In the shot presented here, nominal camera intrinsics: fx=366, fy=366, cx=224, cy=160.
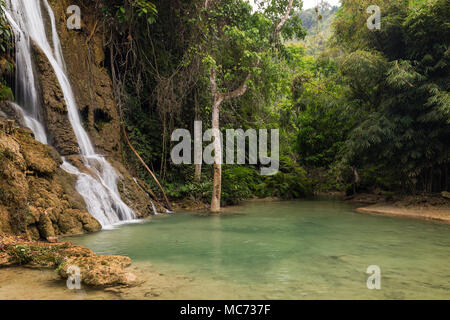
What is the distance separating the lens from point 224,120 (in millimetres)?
15586

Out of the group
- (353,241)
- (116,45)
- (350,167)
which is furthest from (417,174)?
(116,45)

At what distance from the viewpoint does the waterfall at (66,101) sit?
9.28 meters

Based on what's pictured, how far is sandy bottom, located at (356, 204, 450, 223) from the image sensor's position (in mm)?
10831

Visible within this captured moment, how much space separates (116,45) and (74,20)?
4.84 feet

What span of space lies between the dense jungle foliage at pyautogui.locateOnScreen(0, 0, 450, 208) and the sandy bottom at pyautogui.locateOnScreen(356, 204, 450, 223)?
1.34m

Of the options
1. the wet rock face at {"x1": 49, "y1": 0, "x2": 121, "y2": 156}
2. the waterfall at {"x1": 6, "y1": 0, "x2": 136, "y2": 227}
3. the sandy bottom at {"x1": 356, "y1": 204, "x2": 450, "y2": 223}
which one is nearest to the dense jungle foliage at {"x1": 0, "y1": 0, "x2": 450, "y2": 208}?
the wet rock face at {"x1": 49, "y1": 0, "x2": 121, "y2": 156}

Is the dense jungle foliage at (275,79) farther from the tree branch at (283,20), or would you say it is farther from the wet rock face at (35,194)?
the wet rock face at (35,194)

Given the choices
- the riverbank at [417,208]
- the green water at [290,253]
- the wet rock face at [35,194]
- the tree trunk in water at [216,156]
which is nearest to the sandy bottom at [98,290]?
the green water at [290,253]

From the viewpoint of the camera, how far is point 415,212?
39.0 feet

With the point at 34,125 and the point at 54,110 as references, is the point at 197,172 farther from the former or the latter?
the point at 34,125

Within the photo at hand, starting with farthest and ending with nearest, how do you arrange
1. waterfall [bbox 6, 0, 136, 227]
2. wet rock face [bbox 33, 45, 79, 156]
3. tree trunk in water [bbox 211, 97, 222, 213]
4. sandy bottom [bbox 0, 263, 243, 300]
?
1. tree trunk in water [bbox 211, 97, 222, 213]
2. wet rock face [bbox 33, 45, 79, 156]
3. waterfall [bbox 6, 0, 136, 227]
4. sandy bottom [bbox 0, 263, 243, 300]

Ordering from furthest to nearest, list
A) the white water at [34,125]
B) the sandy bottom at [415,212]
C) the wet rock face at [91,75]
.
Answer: the wet rock face at [91,75] < the sandy bottom at [415,212] < the white water at [34,125]

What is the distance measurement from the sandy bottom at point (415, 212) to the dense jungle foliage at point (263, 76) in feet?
4.39

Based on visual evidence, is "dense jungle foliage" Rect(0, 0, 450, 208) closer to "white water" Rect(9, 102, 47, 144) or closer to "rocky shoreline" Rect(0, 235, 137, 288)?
"white water" Rect(9, 102, 47, 144)
